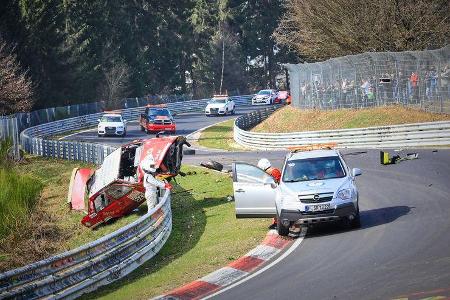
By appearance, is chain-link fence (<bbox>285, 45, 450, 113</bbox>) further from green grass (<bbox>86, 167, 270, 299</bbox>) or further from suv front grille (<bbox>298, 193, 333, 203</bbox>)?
suv front grille (<bbox>298, 193, 333, 203</bbox>)

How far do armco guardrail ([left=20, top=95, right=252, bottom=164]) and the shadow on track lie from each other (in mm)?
16854

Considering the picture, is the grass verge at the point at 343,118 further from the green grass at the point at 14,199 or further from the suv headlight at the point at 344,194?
the suv headlight at the point at 344,194

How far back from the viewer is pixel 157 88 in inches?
3856

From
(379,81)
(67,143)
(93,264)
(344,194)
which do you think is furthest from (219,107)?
(93,264)

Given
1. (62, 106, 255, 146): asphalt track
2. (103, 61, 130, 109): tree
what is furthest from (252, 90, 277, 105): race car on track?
(103, 61, 130, 109): tree

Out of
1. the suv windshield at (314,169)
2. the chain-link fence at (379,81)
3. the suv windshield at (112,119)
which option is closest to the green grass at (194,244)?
the suv windshield at (314,169)

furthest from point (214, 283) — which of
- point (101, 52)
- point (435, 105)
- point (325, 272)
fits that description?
point (101, 52)

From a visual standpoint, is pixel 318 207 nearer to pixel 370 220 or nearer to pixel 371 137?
pixel 370 220

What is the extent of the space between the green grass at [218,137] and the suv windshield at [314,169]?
90.6ft

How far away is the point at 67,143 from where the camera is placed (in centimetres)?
4406

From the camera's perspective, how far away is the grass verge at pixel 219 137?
47656 mm

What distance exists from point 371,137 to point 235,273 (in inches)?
871

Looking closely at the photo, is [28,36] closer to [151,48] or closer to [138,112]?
[138,112]

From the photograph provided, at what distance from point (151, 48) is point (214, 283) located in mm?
83999
